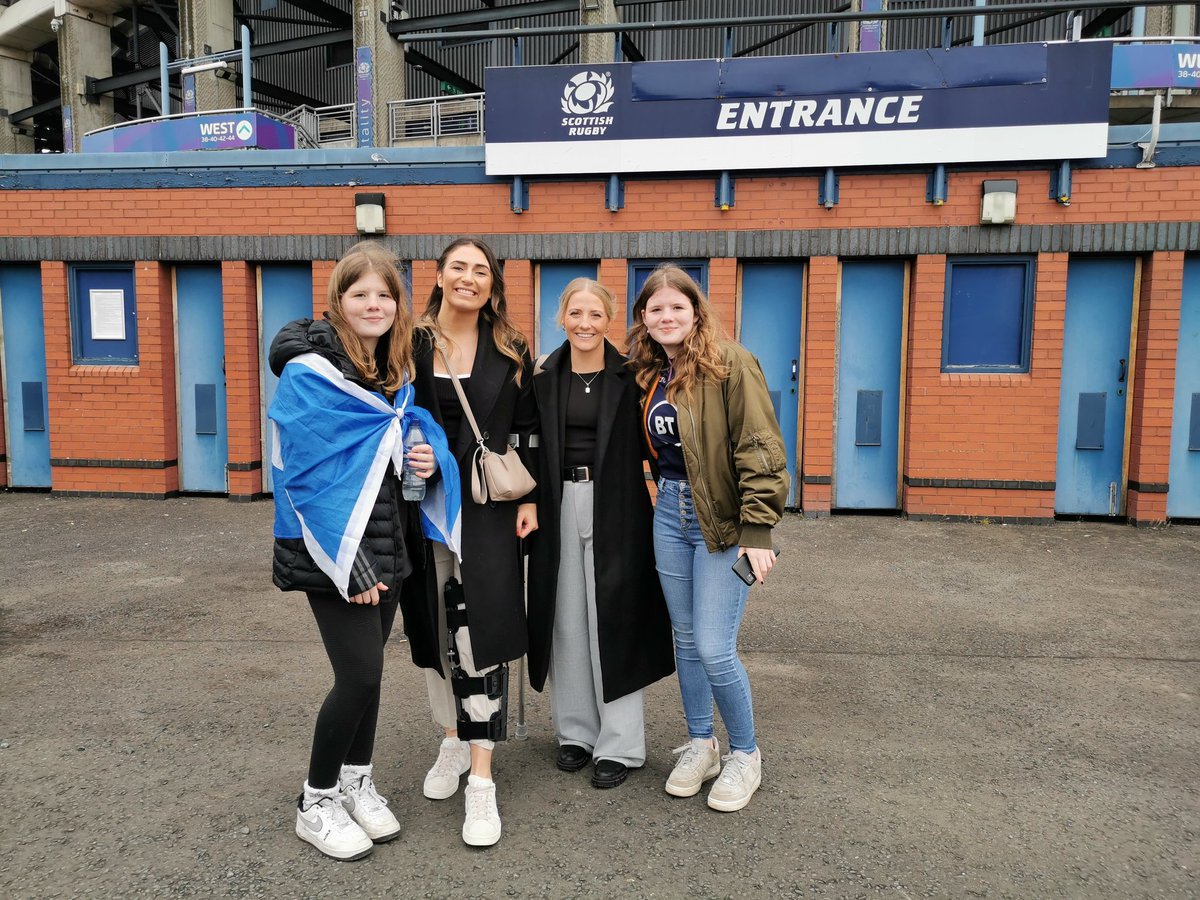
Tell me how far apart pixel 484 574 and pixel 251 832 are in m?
1.12

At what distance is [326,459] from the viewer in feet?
8.16

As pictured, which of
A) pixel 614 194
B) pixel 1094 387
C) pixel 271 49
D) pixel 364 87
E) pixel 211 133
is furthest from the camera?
pixel 271 49

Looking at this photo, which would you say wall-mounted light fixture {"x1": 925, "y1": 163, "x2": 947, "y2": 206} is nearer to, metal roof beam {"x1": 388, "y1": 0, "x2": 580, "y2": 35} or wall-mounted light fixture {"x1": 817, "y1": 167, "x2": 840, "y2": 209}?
wall-mounted light fixture {"x1": 817, "y1": 167, "x2": 840, "y2": 209}

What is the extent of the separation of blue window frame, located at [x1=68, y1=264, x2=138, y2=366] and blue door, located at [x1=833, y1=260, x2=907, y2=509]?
23.2ft

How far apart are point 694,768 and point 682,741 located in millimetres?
426

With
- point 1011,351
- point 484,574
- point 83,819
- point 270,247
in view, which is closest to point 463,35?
point 270,247

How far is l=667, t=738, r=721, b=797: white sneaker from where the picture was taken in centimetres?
308

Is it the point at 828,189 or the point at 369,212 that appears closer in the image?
the point at 828,189

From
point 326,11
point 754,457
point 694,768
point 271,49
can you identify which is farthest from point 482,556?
point 326,11

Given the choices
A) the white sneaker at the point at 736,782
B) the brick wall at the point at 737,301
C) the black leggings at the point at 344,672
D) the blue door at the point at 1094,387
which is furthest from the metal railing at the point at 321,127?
the white sneaker at the point at 736,782

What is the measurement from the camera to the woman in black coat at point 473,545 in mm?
2926

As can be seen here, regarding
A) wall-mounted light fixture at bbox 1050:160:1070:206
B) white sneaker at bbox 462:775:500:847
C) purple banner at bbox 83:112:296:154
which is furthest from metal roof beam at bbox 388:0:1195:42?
purple banner at bbox 83:112:296:154

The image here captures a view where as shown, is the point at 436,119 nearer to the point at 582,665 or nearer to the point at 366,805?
the point at 582,665

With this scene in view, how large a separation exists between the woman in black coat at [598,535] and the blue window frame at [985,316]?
5550 mm
